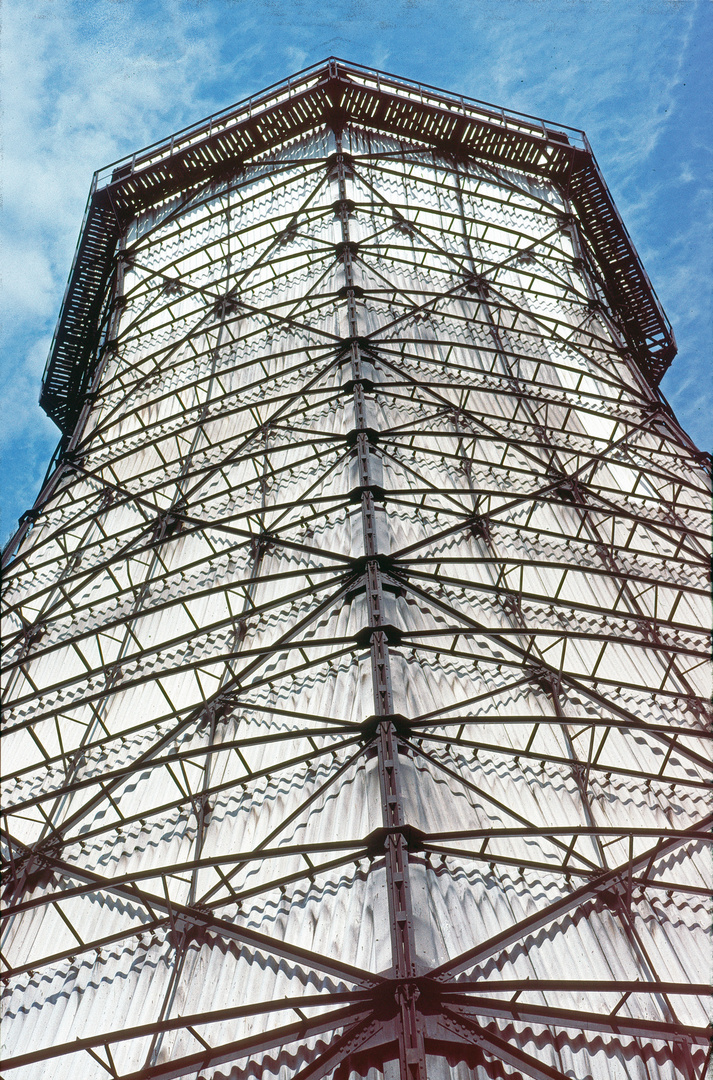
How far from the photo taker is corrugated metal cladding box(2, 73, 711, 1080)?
8258 mm

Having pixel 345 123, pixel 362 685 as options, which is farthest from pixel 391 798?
pixel 345 123

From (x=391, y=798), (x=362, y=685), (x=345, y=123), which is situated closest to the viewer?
(x=391, y=798)

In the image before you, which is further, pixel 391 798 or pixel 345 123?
Answer: pixel 345 123

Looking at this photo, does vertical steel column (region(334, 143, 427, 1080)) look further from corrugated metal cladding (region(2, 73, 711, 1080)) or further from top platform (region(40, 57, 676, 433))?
top platform (region(40, 57, 676, 433))

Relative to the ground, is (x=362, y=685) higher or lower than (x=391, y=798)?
higher

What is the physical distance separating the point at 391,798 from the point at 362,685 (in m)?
2.29

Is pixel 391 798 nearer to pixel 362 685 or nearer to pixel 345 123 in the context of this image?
pixel 362 685

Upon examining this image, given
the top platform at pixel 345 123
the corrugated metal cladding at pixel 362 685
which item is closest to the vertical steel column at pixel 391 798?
the corrugated metal cladding at pixel 362 685

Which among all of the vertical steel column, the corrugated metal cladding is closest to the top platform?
the corrugated metal cladding

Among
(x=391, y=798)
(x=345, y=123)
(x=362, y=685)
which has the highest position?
(x=345, y=123)

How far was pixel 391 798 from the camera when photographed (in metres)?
8.85

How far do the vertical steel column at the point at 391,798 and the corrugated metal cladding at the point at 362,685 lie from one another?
0.04 m

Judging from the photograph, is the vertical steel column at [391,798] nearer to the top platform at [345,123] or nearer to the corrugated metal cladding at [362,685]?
the corrugated metal cladding at [362,685]

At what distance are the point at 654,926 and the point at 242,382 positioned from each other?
44.1 feet
